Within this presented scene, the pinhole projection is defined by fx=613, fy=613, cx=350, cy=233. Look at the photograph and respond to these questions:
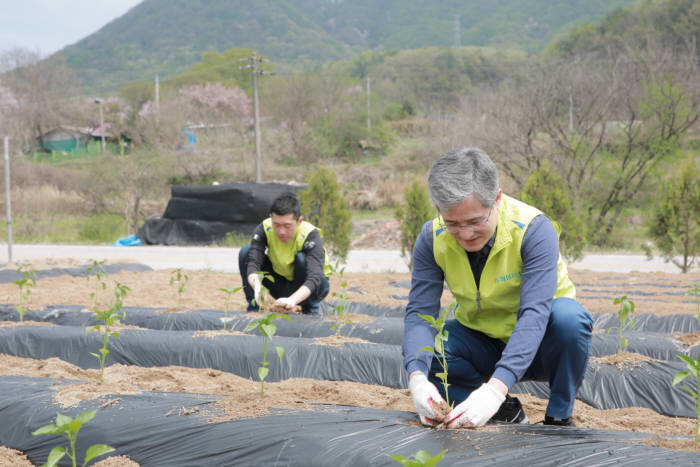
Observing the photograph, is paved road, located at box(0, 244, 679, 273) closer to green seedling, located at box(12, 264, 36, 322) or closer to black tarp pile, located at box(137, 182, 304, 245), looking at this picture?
black tarp pile, located at box(137, 182, 304, 245)

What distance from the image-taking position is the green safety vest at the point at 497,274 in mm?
2266

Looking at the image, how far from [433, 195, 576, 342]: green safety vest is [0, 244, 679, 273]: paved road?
23.4ft

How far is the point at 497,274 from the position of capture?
91.4 inches

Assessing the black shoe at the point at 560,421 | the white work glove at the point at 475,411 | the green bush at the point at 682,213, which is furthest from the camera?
the green bush at the point at 682,213

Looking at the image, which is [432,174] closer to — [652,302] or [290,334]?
[290,334]

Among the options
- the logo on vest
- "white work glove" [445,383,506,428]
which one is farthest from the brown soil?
the logo on vest

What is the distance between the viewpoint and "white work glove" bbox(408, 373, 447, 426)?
6.43 feet

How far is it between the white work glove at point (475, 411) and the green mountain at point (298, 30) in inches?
2387

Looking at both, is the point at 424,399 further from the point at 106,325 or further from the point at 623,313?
the point at 106,325

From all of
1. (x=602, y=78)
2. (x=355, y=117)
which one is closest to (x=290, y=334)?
(x=602, y=78)

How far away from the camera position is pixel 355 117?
31.3m

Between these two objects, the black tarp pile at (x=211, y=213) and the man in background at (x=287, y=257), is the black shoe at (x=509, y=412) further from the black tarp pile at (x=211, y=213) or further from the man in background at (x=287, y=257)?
the black tarp pile at (x=211, y=213)

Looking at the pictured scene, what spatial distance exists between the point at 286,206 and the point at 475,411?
8.74ft

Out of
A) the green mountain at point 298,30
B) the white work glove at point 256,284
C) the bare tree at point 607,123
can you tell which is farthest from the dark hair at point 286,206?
the green mountain at point 298,30
